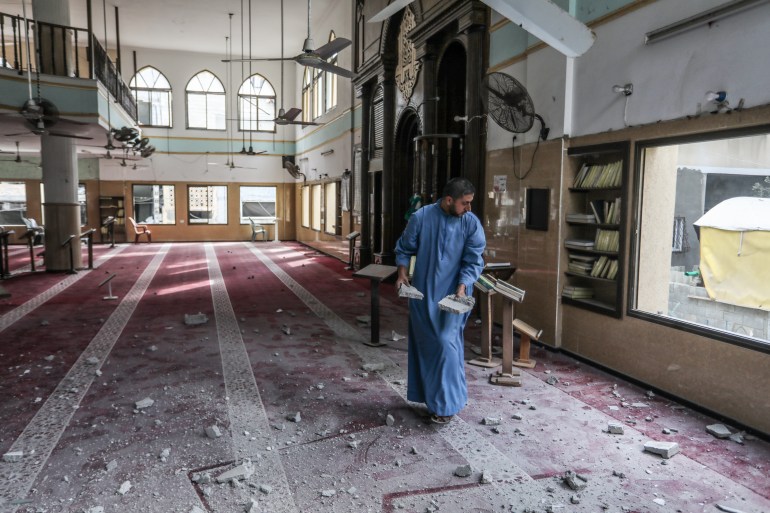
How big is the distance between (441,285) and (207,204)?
18563 millimetres

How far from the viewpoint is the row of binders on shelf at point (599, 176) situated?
514 centimetres

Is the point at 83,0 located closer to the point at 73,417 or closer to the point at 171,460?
the point at 73,417

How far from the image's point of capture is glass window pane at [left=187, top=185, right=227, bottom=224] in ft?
68.3

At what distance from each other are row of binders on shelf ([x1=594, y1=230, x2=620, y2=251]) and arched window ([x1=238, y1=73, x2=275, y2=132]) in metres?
17.1

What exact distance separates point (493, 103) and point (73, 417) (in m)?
4.80

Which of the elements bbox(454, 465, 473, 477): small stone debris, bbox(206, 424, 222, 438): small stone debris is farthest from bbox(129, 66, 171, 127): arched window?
bbox(454, 465, 473, 477): small stone debris

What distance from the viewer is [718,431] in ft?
12.4

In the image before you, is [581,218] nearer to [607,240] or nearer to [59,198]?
[607,240]

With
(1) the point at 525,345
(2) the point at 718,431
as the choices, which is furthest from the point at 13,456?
(2) the point at 718,431

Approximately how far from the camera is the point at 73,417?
3.99 m

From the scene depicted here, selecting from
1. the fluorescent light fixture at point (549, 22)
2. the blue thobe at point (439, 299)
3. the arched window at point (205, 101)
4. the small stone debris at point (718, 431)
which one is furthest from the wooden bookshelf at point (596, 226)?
the arched window at point (205, 101)

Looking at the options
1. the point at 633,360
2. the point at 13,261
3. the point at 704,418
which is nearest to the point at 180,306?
the point at 633,360

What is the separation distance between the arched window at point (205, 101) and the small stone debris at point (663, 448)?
65.5 ft

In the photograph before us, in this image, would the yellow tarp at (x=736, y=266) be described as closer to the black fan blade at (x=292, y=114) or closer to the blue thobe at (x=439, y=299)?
the blue thobe at (x=439, y=299)
